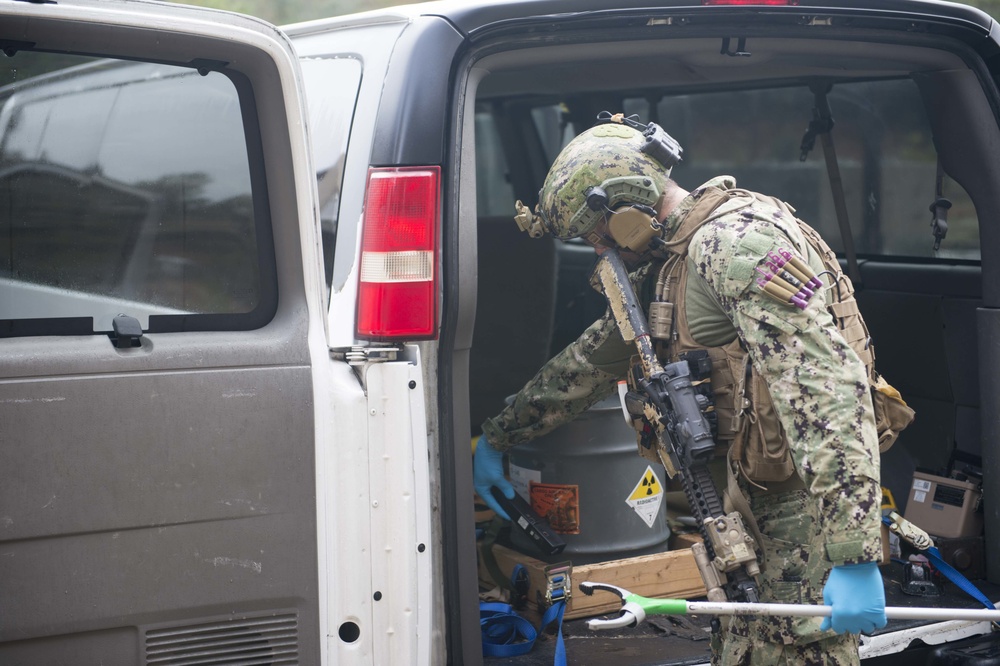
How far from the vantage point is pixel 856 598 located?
237 cm

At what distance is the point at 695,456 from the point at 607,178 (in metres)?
0.78

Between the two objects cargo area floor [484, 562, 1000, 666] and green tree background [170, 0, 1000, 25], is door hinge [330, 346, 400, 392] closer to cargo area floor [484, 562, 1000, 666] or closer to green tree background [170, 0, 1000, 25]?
cargo area floor [484, 562, 1000, 666]

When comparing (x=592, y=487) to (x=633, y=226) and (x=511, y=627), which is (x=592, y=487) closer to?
(x=511, y=627)

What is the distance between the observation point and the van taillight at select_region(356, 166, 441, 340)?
2.18m

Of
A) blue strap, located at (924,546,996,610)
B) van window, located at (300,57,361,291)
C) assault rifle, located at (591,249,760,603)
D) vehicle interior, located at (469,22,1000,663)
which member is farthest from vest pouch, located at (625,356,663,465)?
blue strap, located at (924,546,996,610)

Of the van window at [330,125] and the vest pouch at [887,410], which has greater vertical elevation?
the van window at [330,125]

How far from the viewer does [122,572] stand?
1981 mm

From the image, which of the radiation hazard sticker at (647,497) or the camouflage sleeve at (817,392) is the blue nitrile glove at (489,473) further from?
the camouflage sleeve at (817,392)

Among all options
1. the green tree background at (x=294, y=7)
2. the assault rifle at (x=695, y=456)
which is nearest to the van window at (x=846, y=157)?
the assault rifle at (x=695, y=456)

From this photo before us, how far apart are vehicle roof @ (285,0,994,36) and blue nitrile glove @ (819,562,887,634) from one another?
1.45 meters

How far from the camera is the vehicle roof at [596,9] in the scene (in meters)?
2.44

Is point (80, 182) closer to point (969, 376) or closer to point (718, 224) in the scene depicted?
point (718, 224)

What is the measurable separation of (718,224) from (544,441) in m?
1.20

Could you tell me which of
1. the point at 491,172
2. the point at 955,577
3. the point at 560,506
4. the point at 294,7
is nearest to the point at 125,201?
the point at 560,506
